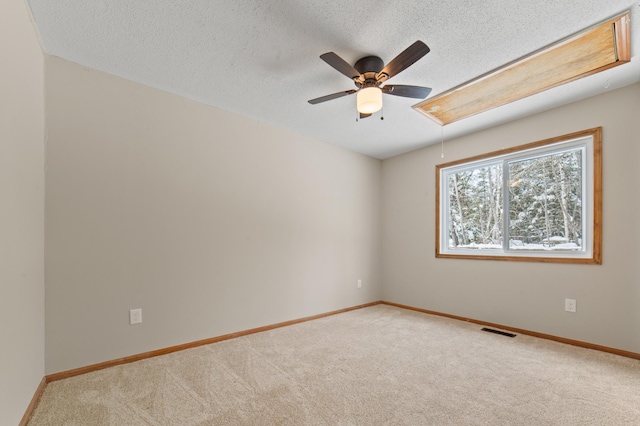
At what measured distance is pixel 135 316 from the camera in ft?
7.61

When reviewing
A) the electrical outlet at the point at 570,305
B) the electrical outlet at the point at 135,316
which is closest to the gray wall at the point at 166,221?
the electrical outlet at the point at 135,316

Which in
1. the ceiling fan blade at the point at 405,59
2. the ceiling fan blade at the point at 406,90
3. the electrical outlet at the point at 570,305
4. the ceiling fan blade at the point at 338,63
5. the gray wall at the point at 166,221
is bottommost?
the electrical outlet at the point at 570,305

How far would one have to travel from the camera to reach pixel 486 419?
62.7 inches

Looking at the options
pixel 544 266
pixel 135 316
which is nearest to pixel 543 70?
pixel 544 266

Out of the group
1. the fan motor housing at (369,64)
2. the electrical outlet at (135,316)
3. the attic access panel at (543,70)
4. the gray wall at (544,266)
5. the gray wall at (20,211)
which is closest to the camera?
the gray wall at (20,211)

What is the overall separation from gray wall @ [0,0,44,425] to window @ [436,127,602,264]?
397 centimetres

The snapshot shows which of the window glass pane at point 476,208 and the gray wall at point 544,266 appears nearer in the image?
the gray wall at point 544,266

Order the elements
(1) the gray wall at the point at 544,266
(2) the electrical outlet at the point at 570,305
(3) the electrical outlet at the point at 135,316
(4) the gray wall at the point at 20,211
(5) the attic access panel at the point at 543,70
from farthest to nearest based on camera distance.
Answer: (2) the electrical outlet at the point at 570,305 → (1) the gray wall at the point at 544,266 → (3) the electrical outlet at the point at 135,316 → (5) the attic access panel at the point at 543,70 → (4) the gray wall at the point at 20,211

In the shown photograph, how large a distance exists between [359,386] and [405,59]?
7.15 feet

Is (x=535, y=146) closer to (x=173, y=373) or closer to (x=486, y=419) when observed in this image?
(x=486, y=419)

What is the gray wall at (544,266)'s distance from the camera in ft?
8.13

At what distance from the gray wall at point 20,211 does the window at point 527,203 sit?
3.97 metres

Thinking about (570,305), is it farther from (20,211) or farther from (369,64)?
(20,211)

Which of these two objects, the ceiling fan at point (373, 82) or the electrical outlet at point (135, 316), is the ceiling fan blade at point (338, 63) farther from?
the electrical outlet at point (135, 316)
